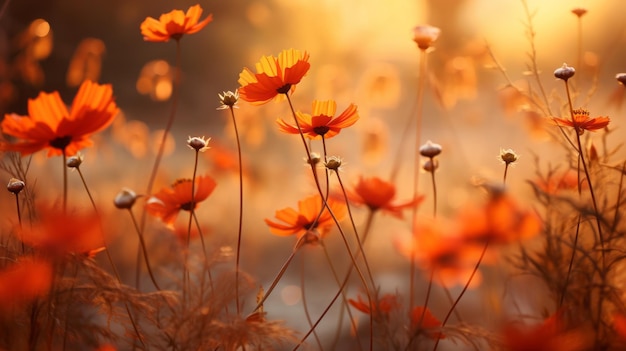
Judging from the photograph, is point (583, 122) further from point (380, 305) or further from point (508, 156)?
point (380, 305)

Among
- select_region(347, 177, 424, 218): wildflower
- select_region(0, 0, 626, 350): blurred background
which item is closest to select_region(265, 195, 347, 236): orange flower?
select_region(347, 177, 424, 218): wildflower

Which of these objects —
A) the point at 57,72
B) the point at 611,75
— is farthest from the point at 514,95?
the point at 57,72

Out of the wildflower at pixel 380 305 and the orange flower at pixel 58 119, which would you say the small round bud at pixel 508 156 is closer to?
the wildflower at pixel 380 305

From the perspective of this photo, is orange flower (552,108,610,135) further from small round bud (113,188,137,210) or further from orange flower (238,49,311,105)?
small round bud (113,188,137,210)

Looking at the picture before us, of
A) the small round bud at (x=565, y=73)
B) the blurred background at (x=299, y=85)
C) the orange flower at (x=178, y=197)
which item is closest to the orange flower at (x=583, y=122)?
the small round bud at (x=565, y=73)

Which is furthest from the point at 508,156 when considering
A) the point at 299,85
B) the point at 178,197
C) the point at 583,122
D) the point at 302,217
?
the point at 299,85

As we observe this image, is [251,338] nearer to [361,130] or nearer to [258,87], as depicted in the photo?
[258,87]
